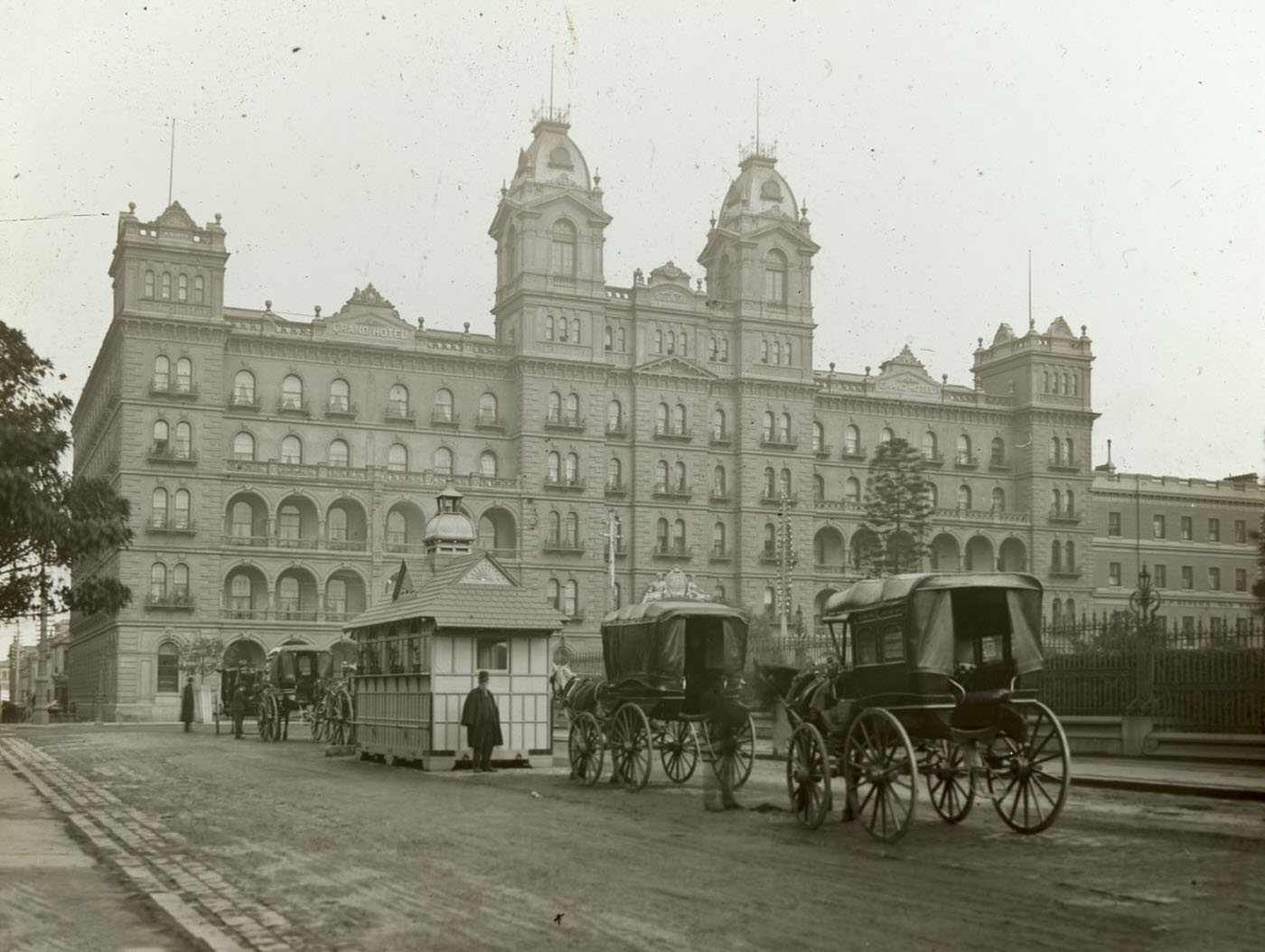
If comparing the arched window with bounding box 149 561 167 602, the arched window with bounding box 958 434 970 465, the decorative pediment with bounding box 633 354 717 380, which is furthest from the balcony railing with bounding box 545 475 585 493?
the arched window with bounding box 958 434 970 465

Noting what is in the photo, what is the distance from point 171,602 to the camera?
63.8m

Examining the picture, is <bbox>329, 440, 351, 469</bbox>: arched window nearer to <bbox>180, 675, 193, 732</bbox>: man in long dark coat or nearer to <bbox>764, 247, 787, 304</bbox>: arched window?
<bbox>764, 247, 787, 304</bbox>: arched window

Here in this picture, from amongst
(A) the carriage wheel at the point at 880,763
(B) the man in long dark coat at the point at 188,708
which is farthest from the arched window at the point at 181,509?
(A) the carriage wheel at the point at 880,763

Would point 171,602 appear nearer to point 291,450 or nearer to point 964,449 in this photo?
point 291,450

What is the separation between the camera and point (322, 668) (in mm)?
38500

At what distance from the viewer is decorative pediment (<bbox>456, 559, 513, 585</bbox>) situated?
2392cm

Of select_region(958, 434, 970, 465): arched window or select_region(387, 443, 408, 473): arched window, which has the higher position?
select_region(958, 434, 970, 465): arched window

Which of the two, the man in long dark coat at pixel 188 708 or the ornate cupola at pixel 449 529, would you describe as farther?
the man in long dark coat at pixel 188 708

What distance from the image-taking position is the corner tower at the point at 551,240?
237ft

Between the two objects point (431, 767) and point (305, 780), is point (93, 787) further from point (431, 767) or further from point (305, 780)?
point (431, 767)

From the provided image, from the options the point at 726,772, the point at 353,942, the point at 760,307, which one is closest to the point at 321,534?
the point at 760,307

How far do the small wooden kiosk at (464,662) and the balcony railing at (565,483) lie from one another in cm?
4722

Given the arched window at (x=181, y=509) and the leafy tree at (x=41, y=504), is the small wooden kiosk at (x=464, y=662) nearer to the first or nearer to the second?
the leafy tree at (x=41, y=504)

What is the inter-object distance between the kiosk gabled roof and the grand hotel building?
4264 centimetres
